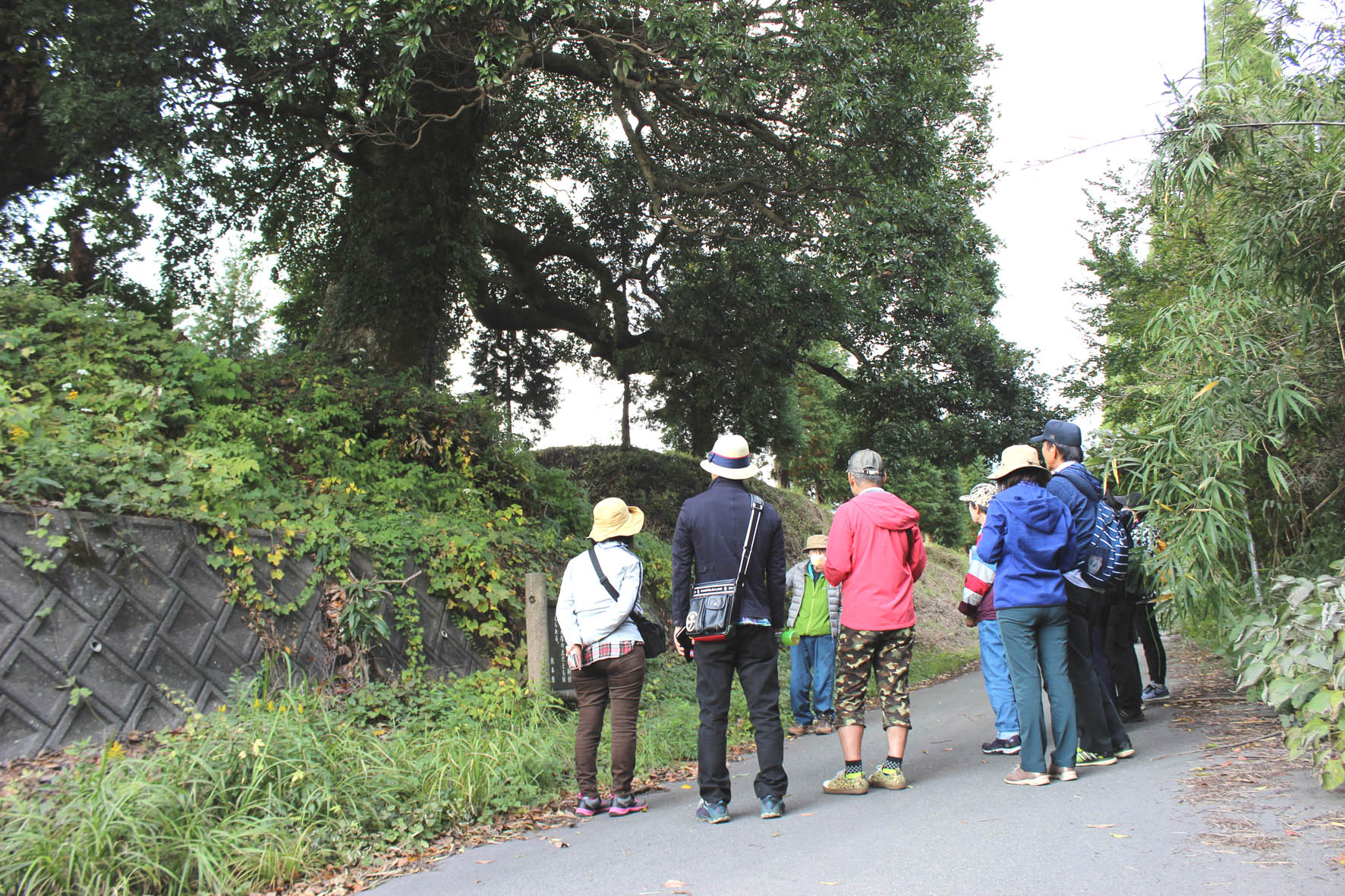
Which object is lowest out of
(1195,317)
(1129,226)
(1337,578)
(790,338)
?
(1337,578)

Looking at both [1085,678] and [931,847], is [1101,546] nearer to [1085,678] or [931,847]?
[1085,678]

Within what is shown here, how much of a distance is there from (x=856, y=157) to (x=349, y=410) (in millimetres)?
7191

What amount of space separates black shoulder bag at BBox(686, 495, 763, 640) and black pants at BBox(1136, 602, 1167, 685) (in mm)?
4077

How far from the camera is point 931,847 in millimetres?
4328

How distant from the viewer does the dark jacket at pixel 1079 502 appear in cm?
594

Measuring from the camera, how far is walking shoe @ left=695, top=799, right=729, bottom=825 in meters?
5.09

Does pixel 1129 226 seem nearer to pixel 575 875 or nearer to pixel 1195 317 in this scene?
pixel 1195 317

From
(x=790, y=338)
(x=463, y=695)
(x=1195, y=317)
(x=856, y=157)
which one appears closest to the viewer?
(x=1195, y=317)

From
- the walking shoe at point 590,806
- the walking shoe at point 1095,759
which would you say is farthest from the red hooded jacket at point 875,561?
the walking shoe at point 590,806

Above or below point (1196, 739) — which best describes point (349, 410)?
above

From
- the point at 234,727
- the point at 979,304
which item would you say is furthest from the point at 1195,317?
the point at 979,304

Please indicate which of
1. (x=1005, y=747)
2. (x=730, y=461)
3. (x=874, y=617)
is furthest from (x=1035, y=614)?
(x=730, y=461)

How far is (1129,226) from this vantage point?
1969 centimetres

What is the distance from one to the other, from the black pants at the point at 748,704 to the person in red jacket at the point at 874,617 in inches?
23.7
